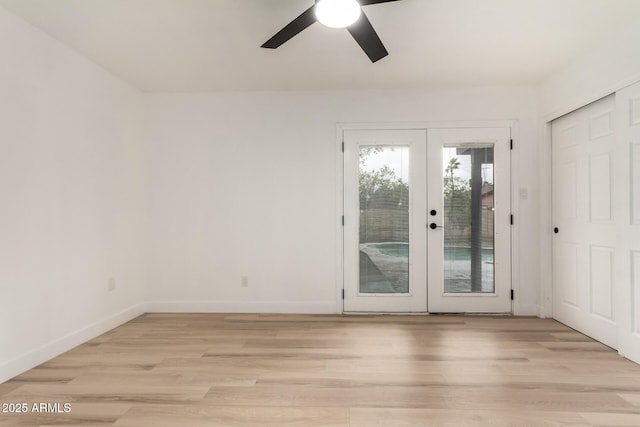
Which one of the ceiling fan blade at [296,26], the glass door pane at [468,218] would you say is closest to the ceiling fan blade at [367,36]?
the ceiling fan blade at [296,26]

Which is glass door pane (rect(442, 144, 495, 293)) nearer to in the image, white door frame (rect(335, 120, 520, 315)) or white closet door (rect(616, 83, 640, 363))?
white door frame (rect(335, 120, 520, 315))

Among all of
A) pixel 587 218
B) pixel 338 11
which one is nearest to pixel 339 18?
pixel 338 11

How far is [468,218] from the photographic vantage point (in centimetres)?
393

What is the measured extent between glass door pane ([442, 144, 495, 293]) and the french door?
0.04 feet

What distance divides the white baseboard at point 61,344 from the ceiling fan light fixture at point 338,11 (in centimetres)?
306

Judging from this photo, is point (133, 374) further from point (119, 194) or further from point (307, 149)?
point (307, 149)

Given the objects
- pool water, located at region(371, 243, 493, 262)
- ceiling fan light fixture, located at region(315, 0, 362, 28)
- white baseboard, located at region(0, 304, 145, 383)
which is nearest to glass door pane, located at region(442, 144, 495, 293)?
pool water, located at region(371, 243, 493, 262)

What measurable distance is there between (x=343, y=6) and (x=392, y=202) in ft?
7.94

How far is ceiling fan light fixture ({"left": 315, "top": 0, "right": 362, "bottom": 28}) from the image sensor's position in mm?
1877

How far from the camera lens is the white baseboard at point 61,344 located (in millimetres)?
2424

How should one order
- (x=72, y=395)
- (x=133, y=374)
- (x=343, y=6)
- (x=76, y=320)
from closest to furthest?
(x=343, y=6) < (x=72, y=395) < (x=133, y=374) < (x=76, y=320)

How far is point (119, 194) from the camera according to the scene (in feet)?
12.0

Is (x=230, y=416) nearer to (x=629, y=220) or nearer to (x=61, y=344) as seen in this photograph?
(x=61, y=344)

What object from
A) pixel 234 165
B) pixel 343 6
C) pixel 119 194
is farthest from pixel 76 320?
pixel 343 6
